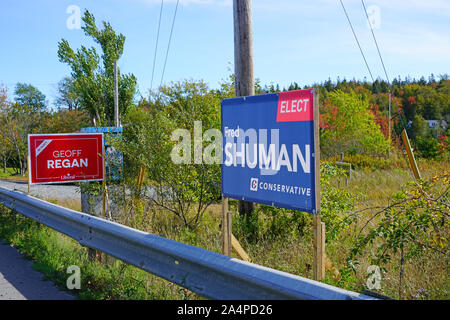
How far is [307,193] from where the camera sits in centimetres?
418

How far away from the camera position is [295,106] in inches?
170

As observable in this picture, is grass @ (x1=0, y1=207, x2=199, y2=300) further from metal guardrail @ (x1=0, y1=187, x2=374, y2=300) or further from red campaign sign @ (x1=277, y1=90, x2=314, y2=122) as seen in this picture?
red campaign sign @ (x1=277, y1=90, x2=314, y2=122)

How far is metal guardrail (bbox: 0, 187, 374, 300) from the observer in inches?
120

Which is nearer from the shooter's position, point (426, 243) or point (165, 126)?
point (426, 243)

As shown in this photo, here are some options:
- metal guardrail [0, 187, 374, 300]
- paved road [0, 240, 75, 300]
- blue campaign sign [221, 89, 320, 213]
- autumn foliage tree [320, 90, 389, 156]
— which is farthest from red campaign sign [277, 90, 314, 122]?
autumn foliage tree [320, 90, 389, 156]

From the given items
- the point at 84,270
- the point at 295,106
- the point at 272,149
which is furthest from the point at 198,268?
the point at 84,270

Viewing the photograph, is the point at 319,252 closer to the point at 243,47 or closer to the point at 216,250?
the point at 216,250

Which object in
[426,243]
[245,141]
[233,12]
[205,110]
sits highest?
[233,12]

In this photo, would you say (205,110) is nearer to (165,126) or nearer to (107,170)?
(165,126)

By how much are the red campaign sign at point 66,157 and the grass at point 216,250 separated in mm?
872

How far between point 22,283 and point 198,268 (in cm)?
237
